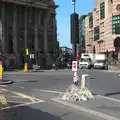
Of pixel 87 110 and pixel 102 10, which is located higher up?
pixel 102 10

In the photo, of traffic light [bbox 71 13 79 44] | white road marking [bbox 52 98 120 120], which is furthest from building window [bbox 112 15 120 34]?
white road marking [bbox 52 98 120 120]

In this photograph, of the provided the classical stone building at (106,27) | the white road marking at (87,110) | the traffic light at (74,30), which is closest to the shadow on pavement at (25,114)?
the white road marking at (87,110)

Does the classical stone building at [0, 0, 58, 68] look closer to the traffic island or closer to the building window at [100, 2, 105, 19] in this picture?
the building window at [100, 2, 105, 19]

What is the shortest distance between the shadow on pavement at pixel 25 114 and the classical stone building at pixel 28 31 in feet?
262

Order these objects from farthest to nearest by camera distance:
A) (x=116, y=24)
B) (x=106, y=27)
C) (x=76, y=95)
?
1. (x=106, y=27)
2. (x=116, y=24)
3. (x=76, y=95)

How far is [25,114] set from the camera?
13.1m

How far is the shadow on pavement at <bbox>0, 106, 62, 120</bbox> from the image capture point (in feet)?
40.1

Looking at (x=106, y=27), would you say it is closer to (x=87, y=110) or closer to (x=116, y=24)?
(x=116, y=24)

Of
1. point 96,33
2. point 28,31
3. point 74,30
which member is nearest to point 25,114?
point 74,30

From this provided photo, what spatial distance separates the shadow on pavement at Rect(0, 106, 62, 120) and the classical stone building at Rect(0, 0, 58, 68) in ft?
262

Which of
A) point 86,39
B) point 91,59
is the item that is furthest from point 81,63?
point 86,39

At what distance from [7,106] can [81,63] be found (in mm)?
71757

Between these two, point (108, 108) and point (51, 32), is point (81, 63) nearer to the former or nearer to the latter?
point (51, 32)

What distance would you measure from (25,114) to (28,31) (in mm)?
92757
